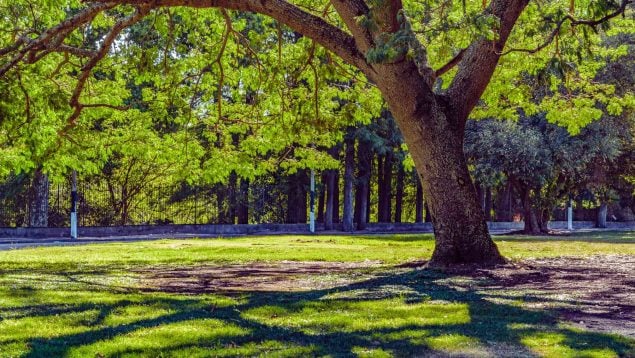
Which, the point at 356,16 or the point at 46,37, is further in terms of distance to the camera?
the point at 46,37

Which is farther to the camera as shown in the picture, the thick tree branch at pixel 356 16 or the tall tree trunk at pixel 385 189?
the tall tree trunk at pixel 385 189

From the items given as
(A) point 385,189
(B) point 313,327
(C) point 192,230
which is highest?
(A) point 385,189

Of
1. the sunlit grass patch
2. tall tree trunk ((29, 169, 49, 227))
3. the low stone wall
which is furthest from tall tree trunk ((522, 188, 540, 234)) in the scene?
the sunlit grass patch

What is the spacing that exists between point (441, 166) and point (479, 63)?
83.6 inches

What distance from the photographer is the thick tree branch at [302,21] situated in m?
12.6

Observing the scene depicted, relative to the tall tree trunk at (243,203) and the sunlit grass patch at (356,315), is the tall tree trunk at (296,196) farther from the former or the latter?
the sunlit grass patch at (356,315)

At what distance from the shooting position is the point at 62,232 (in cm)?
3161

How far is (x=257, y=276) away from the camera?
12547mm

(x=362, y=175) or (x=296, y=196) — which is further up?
(x=362, y=175)

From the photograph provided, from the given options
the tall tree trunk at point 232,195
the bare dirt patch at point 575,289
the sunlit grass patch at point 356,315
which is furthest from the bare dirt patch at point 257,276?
the tall tree trunk at point 232,195

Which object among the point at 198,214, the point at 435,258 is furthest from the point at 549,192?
the point at 435,258

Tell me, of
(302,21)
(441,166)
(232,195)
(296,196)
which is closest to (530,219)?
(296,196)

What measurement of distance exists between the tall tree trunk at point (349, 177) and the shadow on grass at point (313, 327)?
98.0ft

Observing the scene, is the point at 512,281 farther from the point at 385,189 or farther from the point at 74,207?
the point at 385,189
